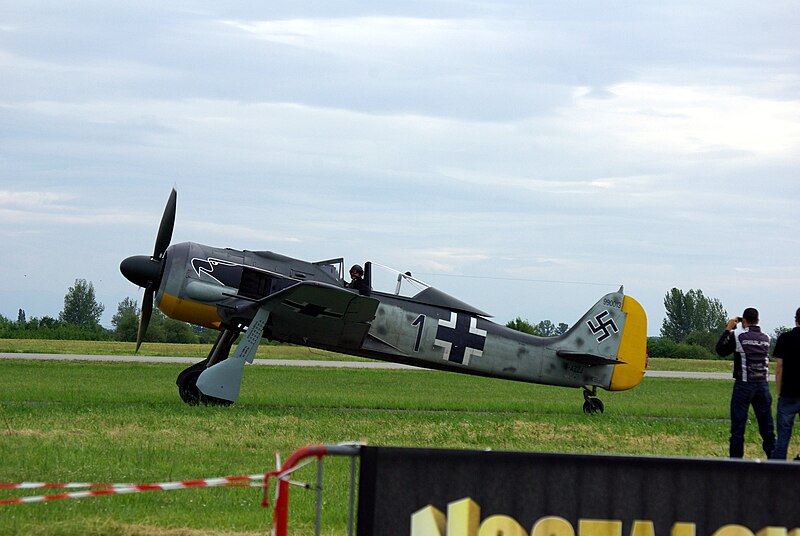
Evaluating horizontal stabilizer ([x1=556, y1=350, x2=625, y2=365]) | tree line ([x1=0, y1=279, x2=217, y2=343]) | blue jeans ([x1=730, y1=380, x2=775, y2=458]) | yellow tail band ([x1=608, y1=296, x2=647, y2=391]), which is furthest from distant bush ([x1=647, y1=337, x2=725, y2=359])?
blue jeans ([x1=730, y1=380, x2=775, y2=458])

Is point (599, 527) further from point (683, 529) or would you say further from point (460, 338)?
point (460, 338)

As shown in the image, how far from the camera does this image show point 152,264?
17.5 m

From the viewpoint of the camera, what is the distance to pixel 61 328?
58531 mm

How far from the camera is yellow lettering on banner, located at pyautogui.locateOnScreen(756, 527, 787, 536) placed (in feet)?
17.7

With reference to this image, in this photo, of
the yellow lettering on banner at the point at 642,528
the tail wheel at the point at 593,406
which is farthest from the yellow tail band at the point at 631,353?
the yellow lettering on banner at the point at 642,528

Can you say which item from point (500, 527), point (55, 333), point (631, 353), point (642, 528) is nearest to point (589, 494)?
point (642, 528)

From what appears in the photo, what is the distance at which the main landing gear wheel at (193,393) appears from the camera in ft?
53.5

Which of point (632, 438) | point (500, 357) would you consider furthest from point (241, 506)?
point (500, 357)

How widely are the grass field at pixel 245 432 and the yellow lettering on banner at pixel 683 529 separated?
3.10m

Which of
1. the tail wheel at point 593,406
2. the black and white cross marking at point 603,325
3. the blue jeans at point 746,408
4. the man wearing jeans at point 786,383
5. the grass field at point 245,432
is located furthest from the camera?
the black and white cross marking at point 603,325

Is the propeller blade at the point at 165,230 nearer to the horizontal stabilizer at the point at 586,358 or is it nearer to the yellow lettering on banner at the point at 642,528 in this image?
the horizontal stabilizer at the point at 586,358

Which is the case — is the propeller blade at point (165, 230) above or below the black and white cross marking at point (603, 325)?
above

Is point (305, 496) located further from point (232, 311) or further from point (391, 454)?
point (232, 311)

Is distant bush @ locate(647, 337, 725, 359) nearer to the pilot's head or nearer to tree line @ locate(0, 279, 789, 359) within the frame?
tree line @ locate(0, 279, 789, 359)
